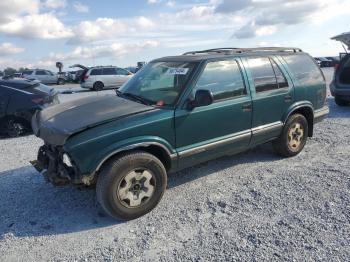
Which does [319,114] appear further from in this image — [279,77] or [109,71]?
[109,71]

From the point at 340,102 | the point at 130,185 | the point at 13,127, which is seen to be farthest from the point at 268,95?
the point at 340,102

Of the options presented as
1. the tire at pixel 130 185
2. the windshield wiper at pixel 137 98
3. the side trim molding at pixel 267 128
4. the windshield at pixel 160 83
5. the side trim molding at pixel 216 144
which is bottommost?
the tire at pixel 130 185

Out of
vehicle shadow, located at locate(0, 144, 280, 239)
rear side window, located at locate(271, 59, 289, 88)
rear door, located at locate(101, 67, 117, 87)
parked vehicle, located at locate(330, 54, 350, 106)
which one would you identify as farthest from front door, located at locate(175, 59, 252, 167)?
rear door, located at locate(101, 67, 117, 87)

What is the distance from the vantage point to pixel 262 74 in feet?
16.3

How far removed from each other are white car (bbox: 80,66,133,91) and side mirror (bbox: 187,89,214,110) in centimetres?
1856

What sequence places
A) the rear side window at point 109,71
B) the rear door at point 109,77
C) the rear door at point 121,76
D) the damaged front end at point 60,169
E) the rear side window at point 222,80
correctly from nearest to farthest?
the damaged front end at point 60,169
the rear side window at point 222,80
the rear door at point 109,77
the rear side window at point 109,71
the rear door at point 121,76

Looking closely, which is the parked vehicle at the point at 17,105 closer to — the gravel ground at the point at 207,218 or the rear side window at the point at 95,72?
the gravel ground at the point at 207,218

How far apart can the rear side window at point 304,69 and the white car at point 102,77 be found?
17.3 metres

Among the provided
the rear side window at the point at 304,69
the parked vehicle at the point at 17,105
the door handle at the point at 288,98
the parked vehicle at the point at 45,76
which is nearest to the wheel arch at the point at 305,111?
the door handle at the point at 288,98

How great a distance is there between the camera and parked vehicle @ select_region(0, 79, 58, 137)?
25.1ft

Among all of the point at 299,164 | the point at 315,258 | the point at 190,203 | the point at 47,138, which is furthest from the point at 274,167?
the point at 47,138

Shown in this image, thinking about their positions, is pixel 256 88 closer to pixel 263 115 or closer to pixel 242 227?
pixel 263 115

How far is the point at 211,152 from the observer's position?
4449 millimetres

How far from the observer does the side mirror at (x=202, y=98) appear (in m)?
3.95
